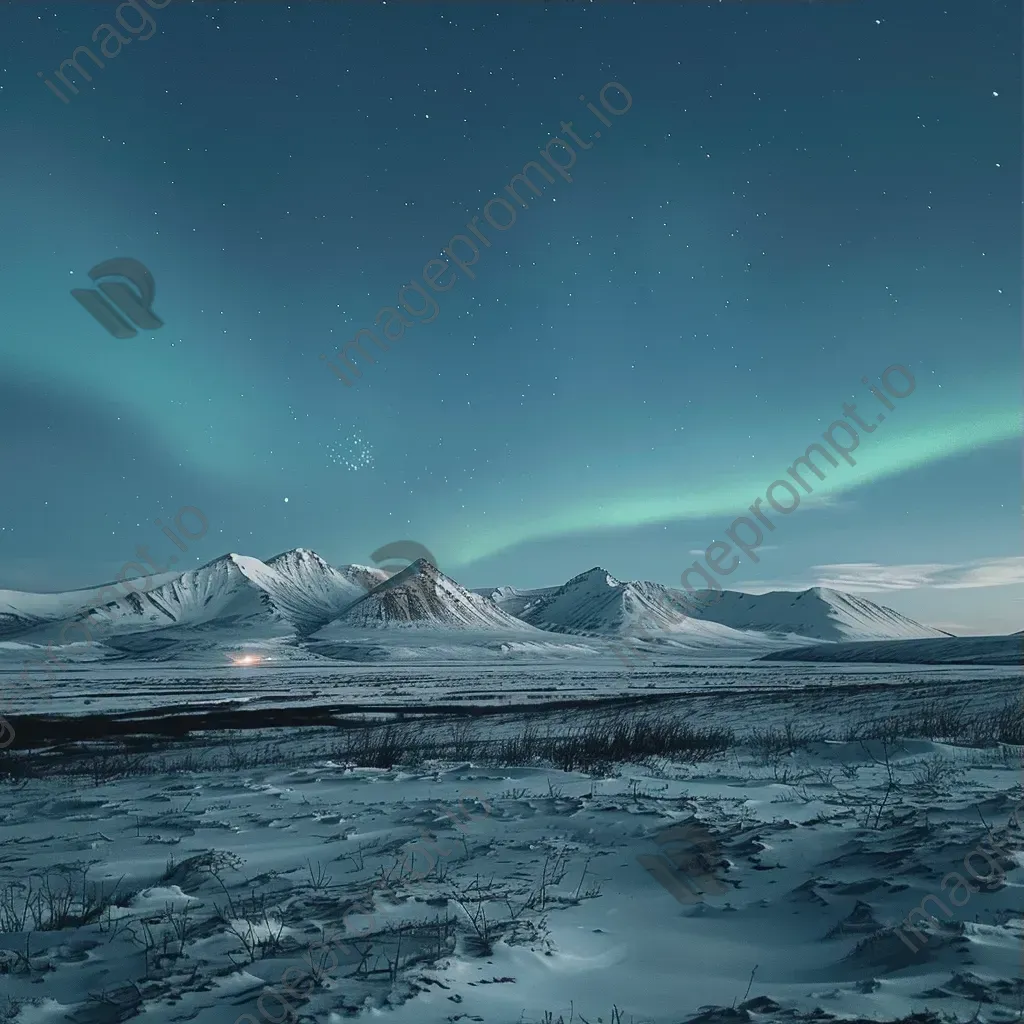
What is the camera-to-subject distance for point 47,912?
4.72 m

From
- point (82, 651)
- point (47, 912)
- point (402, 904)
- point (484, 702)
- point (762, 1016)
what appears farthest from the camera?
point (82, 651)

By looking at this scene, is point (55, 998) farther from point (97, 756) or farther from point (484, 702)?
point (484, 702)

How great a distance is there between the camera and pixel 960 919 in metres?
3.73

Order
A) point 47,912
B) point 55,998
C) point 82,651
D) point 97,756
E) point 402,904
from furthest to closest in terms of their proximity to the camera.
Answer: point 82,651 → point 97,756 → point 47,912 → point 402,904 → point 55,998

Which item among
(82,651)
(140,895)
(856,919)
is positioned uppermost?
(856,919)

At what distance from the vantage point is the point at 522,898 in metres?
4.54

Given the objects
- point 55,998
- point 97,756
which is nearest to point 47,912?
point 55,998

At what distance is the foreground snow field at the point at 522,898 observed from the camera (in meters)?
3.17

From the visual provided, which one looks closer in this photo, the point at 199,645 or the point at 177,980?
the point at 177,980

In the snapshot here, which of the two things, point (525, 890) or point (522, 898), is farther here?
point (525, 890)

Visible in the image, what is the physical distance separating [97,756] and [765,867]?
699 inches

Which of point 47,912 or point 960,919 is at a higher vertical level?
point 960,919

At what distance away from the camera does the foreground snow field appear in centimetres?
317

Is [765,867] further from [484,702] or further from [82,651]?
[82,651]
